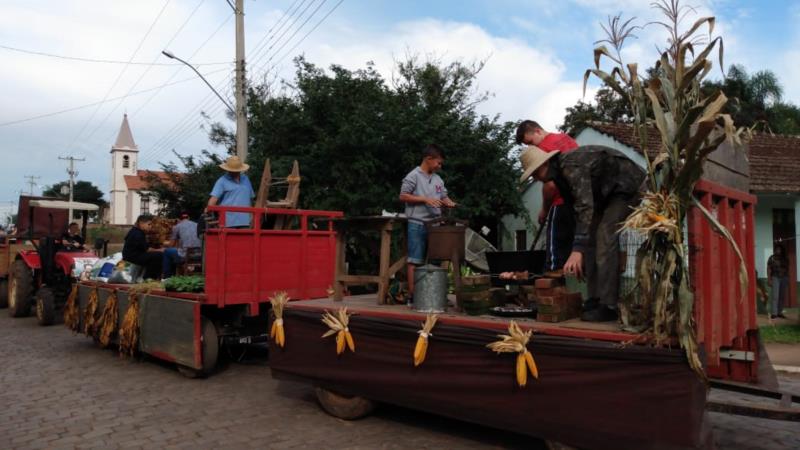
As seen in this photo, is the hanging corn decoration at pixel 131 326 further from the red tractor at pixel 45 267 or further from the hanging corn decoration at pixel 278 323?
the red tractor at pixel 45 267

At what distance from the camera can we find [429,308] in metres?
4.85

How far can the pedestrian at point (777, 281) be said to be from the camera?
40.6 ft

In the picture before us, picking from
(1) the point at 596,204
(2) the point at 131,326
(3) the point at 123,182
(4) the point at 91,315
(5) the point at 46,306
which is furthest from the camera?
(3) the point at 123,182

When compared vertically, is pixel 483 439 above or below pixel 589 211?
below

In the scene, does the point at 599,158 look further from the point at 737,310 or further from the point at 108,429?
the point at 108,429

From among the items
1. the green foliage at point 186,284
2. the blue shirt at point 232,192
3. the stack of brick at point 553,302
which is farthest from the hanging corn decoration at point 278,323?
the stack of brick at point 553,302

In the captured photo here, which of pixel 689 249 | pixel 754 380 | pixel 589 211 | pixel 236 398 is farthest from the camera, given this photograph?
pixel 236 398

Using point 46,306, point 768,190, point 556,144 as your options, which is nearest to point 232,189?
point 556,144

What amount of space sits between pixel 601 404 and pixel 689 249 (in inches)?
41.9

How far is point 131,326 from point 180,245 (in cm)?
229

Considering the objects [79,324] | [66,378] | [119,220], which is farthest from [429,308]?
[119,220]

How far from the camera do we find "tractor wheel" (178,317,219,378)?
22.5 ft

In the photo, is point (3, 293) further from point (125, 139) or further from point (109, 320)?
point (125, 139)

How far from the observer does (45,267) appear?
40.1 feet
